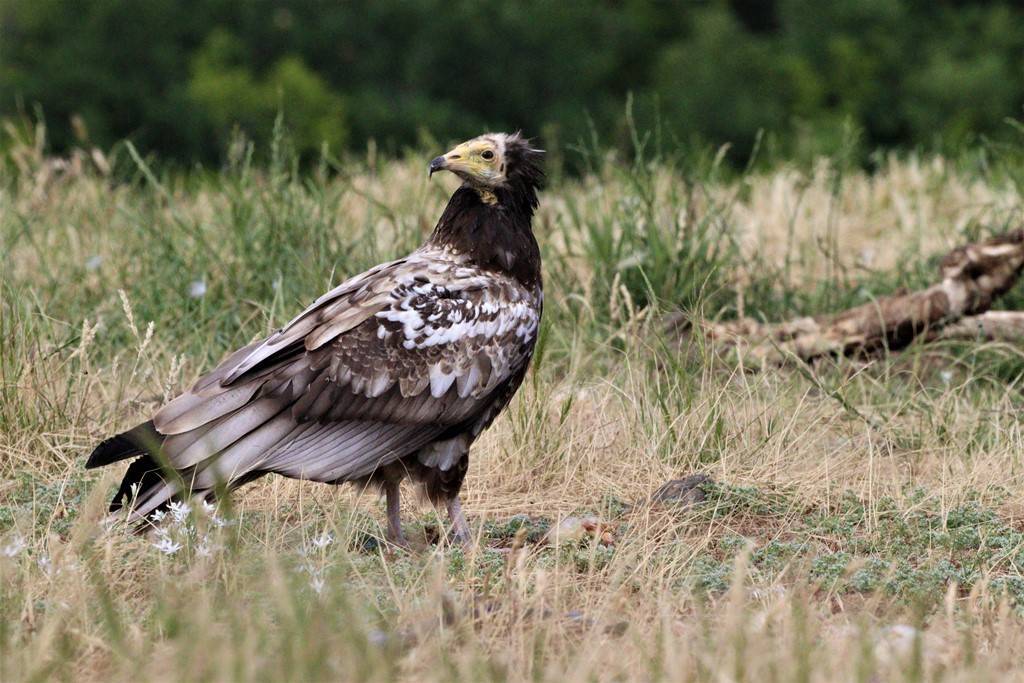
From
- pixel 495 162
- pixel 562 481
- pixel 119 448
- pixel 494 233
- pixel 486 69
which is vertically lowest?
pixel 486 69

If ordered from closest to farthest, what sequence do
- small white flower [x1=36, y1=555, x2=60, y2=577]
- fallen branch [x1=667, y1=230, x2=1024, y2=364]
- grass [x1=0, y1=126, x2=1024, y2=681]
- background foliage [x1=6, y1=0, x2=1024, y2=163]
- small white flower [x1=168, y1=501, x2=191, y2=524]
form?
grass [x1=0, y1=126, x2=1024, y2=681]
small white flower [x1=36, y1=555, x2=60, y2=577]
small white flower [x1=168, y1=501, x2=191, y2=524]
fallen branch [x1=667, y1=230, x2=1024, y2=364]
background foliage [x1=6, y1=0, x2=1024, y2=163]

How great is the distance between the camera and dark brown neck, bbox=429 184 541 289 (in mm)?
4863

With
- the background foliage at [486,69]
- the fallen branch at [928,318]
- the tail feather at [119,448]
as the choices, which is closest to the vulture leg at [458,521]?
the tail feather at [119,448]

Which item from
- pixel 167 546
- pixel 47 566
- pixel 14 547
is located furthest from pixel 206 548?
pixel 14 547

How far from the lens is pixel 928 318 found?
6.71m

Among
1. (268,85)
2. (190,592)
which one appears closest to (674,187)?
(190,592)

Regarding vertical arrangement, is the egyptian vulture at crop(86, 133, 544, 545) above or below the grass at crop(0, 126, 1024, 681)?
above

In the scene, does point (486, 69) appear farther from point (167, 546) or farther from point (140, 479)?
point (167, 546)

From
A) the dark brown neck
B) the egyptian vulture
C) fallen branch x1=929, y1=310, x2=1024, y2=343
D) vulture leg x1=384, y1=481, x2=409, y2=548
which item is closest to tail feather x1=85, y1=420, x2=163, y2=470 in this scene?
the egyptian vulture

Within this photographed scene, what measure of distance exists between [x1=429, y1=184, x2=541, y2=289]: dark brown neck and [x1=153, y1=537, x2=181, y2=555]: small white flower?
137 cm

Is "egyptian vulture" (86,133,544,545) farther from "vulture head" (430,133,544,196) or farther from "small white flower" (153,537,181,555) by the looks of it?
"small white flower" (153,537,181,555)

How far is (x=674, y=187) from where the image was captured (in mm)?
7418

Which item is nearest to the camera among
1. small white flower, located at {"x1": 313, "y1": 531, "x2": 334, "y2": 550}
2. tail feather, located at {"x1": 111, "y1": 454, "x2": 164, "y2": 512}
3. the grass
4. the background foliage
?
the grass

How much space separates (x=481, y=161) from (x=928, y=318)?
2637 mm
